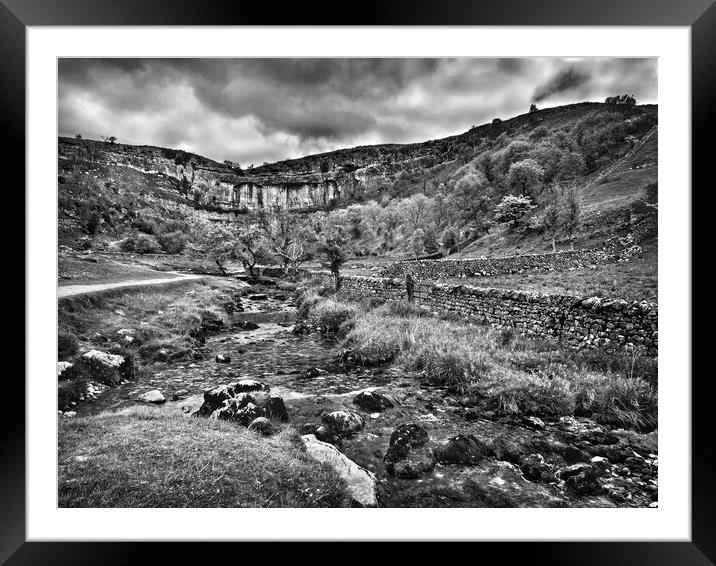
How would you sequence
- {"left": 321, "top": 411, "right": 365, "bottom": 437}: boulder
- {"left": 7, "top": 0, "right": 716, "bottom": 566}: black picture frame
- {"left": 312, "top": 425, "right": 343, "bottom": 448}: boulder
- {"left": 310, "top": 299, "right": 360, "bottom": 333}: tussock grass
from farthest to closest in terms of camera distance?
{"left": 310, "top": 299, "right": 360, "bottom": 333}: tussock grass → {"left": 321, "top": 411, "right": 365, "bottom": 437}: boulder → {"left": 312, "top": 425, "right": 343, "bottom": 448}: boulder → {"left": 7, "top": 0, "right": 716, "bottom": 566}: black picture frame

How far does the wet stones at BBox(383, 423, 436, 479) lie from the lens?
116 inches

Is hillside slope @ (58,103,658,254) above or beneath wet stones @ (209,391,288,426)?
above

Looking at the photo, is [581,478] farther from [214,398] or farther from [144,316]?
[144,316]

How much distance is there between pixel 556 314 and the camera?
14.8ft

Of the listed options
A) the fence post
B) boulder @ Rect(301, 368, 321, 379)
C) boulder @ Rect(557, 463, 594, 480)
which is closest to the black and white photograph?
boulder @ Rect(557, 463, 594, 480)

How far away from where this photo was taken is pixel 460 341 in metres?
5.11

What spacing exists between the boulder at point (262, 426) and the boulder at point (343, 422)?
2.19ft

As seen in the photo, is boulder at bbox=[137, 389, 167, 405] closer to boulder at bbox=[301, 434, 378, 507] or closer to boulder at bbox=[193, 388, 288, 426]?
boulder at bbox=[193, 388, 288, 426]

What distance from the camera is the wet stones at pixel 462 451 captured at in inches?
122

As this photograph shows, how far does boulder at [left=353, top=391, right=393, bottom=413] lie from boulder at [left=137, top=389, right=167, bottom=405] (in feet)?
9.29
